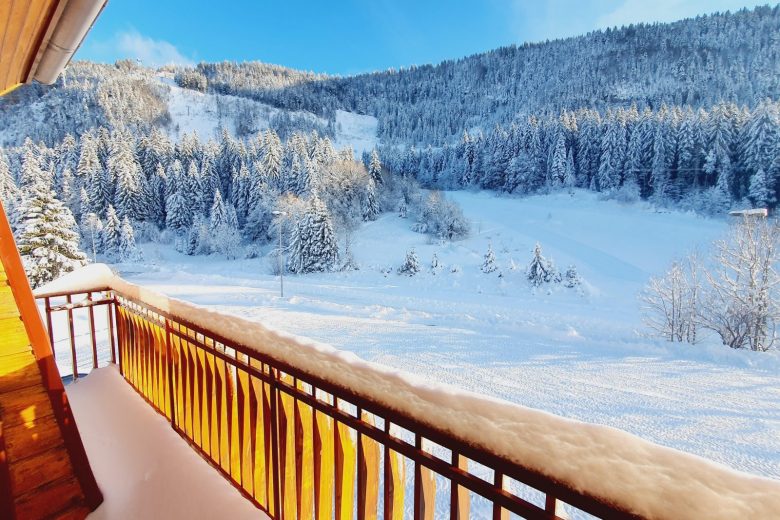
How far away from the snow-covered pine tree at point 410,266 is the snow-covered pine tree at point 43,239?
726 inches

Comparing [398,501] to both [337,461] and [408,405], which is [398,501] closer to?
[337,461]

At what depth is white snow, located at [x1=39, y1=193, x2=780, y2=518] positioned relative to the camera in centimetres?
77

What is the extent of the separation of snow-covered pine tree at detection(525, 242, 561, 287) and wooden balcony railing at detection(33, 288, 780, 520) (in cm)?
2162

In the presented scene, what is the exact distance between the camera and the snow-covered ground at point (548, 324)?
6.67 m

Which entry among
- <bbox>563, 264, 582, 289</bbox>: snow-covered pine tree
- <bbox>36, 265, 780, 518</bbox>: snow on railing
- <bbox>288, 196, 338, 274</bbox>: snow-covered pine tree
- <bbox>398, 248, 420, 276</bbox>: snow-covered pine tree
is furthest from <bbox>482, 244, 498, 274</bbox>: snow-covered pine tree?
<bbox>36, 265, 780, 518</bbox>: snow on railing

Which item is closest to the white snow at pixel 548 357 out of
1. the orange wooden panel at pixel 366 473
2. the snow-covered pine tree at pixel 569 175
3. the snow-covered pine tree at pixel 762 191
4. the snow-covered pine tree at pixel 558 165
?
the orange wooden panel at pixel 366 473

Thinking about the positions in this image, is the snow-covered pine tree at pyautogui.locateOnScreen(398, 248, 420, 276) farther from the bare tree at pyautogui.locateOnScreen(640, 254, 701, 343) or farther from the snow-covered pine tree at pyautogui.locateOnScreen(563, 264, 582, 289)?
the bare tree at pyautogui.locateOnScreen(640, 254, 701, 343)

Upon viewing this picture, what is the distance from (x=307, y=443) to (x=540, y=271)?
2379 centimetres

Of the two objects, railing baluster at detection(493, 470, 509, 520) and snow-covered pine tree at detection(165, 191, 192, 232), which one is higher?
snow-covered pine tree at detection(165, 191, 192, 232)

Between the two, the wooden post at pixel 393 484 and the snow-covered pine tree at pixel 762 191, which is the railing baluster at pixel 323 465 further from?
the snow-covered pine tree at pixel 762 191

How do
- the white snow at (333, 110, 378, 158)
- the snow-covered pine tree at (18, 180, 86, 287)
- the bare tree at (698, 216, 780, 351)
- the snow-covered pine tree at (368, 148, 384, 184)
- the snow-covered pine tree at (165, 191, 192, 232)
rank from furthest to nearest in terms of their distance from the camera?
the white snow at (333, 110, 378, 158), the snow-covered pine tree at (368, 148, 384, 184), the snow-covered pine tree at (165, 191, 192, 232), the snow-covered pine tree at (18, 180, 86, 287), the bare tree at (698, 216, 780, 351)

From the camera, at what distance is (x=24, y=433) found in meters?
2.17

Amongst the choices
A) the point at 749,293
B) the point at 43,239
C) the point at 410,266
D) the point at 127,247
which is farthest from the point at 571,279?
the point at 127,247

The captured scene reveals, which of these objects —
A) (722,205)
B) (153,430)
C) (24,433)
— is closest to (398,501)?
(24,433)
